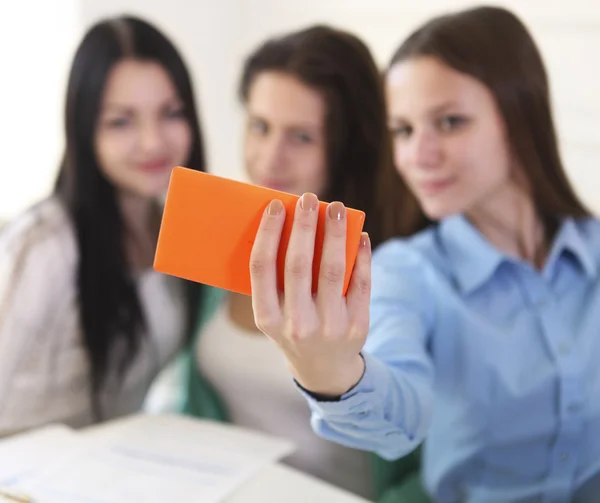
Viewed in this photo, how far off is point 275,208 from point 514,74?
48cm

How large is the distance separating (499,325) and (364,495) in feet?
1.21

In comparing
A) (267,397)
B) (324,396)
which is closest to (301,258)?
(324,396)

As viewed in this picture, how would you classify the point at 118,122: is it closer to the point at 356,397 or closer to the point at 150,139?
the point at 150,139

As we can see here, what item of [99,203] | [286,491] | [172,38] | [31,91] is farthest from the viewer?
[31,91]

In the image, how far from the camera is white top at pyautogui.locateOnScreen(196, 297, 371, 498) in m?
0.94

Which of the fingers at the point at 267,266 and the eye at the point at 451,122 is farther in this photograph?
the eye at the point at 451,122

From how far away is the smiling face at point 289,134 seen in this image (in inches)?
37.5

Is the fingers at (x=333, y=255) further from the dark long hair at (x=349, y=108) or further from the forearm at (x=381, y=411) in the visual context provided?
the dark long hair at (x=349, y=108)

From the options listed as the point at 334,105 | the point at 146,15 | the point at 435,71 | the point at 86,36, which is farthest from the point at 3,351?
the point at 146,15

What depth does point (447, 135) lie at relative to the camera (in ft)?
2.52

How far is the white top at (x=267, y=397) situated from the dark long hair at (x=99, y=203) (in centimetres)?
15

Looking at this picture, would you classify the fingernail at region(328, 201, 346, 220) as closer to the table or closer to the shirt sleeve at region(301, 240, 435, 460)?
the shirt sleeve at region(301, 240, 435, 460)

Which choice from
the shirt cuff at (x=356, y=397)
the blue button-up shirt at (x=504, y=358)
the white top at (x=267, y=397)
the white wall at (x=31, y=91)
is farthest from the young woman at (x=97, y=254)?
the shirt cuff at (x=356, y=397)

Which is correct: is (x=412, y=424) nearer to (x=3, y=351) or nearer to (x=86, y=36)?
(x=3, y=351)
